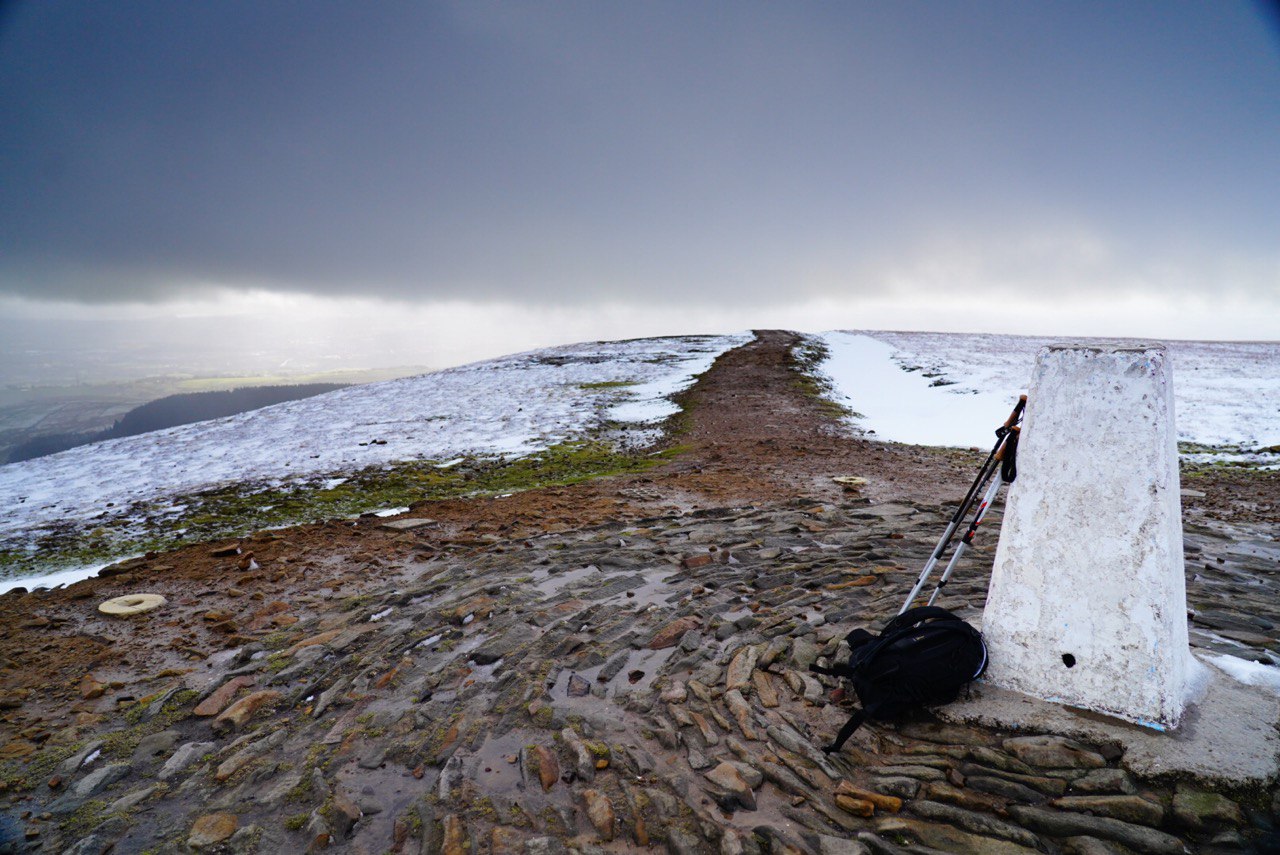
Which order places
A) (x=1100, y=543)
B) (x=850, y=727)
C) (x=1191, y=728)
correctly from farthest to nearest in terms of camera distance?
(x=850, y=727), (x=1100, y=543), (x=1191, y=728)

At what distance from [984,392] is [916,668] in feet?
90.5

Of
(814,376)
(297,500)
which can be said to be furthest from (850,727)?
(814,376)

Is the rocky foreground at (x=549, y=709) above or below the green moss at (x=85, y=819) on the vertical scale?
above

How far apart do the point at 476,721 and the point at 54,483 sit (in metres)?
22.3

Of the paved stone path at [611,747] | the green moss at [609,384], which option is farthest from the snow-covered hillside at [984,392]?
the green moss at [609,384]

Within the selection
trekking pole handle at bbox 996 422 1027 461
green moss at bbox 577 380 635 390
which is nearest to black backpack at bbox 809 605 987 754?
trekking pole handle at bbox 996 422 1027 461

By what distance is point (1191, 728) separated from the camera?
4.29 meters

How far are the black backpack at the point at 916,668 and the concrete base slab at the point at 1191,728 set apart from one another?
223 mm

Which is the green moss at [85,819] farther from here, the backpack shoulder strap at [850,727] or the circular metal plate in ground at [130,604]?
the backpack shoulder strap at [850,727]

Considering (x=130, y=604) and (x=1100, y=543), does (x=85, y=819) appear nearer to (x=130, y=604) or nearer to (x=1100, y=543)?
(x=130, y=604)

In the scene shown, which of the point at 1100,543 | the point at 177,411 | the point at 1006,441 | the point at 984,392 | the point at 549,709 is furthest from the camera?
the point at 177,411

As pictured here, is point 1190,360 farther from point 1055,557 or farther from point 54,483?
point 54,483

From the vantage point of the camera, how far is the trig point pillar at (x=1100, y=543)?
4.42 meters

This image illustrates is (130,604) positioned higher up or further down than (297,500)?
further down
